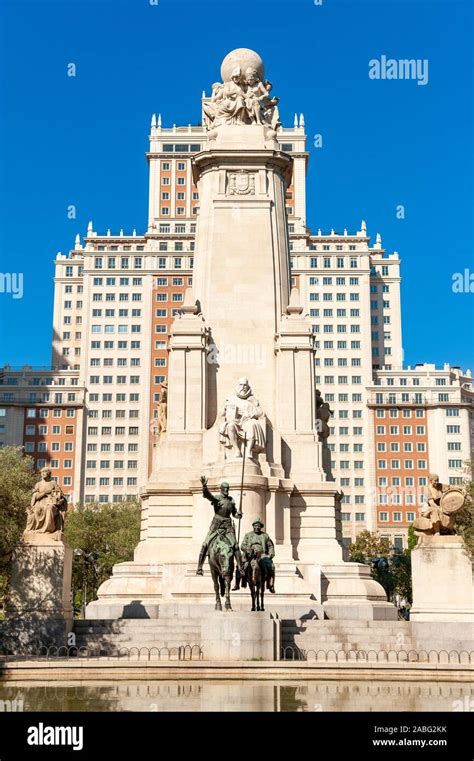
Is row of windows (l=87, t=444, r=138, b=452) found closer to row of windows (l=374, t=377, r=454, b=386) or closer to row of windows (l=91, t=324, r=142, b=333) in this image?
row of windows (l=91, t=324, r=142, b=333)

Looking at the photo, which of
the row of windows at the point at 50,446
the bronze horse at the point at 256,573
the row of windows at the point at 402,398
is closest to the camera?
the bronze horse at the point at 256,573

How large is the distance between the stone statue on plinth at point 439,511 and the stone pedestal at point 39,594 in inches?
401

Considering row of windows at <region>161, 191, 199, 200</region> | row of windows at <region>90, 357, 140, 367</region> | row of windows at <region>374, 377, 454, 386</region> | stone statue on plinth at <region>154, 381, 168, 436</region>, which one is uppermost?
row of windows at <region>161, 191, 199, 200</region>

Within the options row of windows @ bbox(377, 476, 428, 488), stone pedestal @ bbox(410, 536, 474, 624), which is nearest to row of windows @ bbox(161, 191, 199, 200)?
row of windows @ bbox(377, 476, 428, 488)

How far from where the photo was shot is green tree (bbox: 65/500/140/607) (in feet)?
204

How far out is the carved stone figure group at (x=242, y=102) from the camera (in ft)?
125

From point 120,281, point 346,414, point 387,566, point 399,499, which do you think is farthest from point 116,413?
point 387,566

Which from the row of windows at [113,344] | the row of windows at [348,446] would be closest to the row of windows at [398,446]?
the row of windows at [348,446]

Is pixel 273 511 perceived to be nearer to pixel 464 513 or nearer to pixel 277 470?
pixel 277 470

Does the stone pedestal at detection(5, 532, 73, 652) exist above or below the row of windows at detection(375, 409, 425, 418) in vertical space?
below

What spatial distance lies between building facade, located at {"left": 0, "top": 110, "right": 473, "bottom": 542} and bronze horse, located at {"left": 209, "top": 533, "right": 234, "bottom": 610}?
101 meters

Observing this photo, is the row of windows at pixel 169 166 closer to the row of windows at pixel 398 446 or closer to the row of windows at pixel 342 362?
the row of windows at pixel 342 362

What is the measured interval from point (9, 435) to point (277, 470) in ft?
325

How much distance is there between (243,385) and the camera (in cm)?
3316
